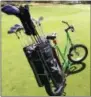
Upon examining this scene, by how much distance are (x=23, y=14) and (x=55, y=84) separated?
1.34m

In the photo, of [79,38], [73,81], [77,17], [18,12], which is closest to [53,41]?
[73,81]

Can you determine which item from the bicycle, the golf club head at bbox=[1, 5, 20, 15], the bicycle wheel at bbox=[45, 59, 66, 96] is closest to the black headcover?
the golf club head at bbox=[1, 5, 20, 15]

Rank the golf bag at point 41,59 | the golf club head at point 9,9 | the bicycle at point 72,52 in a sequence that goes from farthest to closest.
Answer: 1. the bicycle at point 72,52
2. the golf bag at point 41,59
3. the golf club head at point 9,9

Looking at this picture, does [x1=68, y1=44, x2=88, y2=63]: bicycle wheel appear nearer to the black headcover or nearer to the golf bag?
the golf bag

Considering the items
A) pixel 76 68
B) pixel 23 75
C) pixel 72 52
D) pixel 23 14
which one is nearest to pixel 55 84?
pixel 23 14

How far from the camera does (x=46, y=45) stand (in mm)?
4855

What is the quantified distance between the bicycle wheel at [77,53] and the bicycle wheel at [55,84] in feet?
6.05

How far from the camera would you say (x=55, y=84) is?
16.4ft

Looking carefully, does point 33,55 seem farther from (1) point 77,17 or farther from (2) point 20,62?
(1) point 77,17

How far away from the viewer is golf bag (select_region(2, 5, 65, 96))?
178 inches

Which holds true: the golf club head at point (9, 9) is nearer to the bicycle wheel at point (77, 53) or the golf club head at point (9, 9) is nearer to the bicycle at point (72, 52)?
the bicycle at point (72, 52)

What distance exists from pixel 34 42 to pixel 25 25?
43 centimetres

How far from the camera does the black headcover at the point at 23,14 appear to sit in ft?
14.2

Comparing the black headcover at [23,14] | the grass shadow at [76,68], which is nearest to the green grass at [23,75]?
the grass shadow at [76,68]
